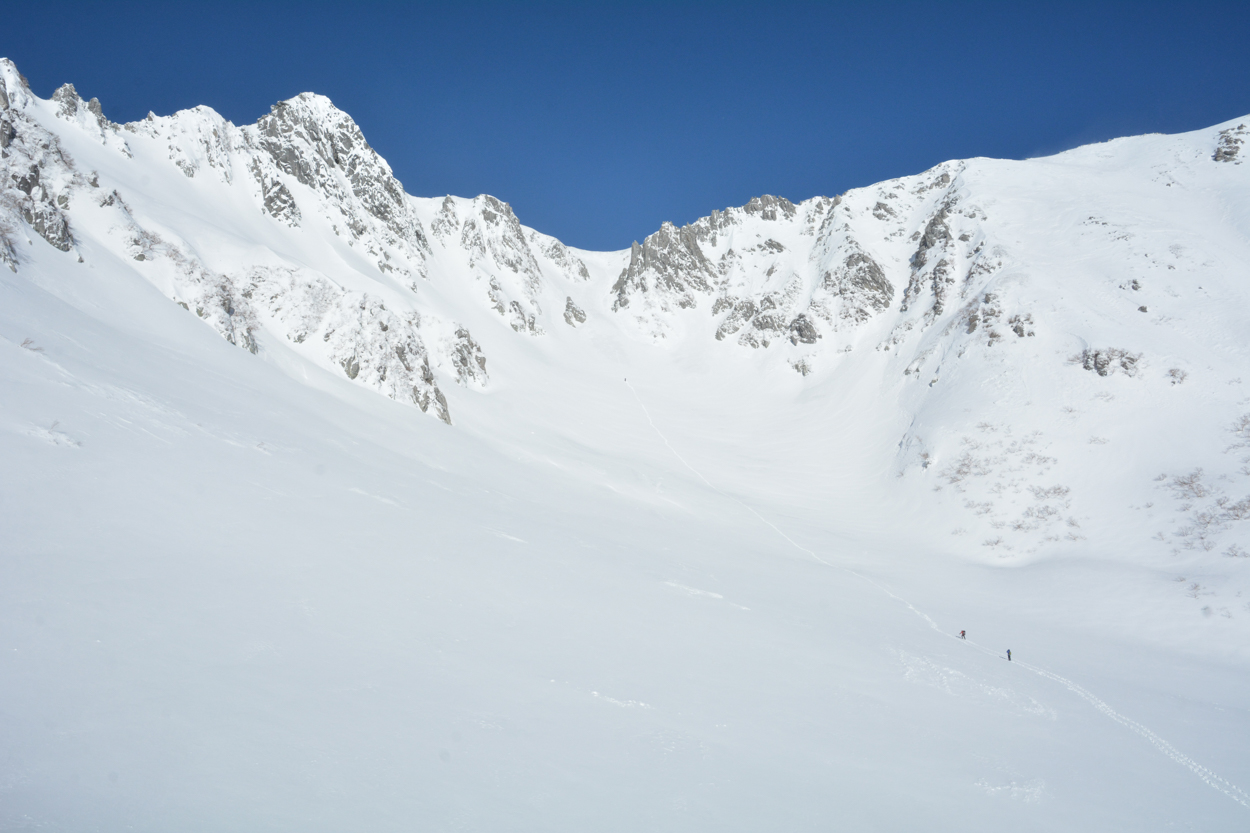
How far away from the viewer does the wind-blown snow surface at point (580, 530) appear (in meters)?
7.68

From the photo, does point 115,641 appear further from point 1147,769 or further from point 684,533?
point 684,533

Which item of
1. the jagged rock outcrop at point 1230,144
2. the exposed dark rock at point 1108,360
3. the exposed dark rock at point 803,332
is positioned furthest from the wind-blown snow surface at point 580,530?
the exposed dark rock at point 803,332

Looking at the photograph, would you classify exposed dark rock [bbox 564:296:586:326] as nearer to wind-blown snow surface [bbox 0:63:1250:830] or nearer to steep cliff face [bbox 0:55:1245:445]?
steep cliff face [bbox 0:55:1245:445]

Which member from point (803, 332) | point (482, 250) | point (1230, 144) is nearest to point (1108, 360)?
point (803, 332)

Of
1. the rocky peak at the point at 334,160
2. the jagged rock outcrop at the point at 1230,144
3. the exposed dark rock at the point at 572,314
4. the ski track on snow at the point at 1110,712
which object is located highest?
the jagged rock outcrop at the point at 1230,144

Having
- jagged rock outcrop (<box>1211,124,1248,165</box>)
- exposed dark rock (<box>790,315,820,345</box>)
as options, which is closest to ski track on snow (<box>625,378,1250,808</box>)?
exposed dark rock (<box>790,315,820,345</box>)

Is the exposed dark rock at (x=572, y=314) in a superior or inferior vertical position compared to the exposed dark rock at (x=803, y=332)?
inferior

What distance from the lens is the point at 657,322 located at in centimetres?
9088

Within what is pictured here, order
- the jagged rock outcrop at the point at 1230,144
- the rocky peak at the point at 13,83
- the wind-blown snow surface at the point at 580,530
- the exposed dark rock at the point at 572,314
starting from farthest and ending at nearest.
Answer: the exposed dark rock at the point at 572,314, the jagged rock outcrop at the point at 1230,144, the rocky peak at the point at 13,83, the wind-blown snow surface at the point at 580,530

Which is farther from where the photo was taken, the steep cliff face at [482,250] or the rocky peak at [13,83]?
the rocky peak at [13,83]

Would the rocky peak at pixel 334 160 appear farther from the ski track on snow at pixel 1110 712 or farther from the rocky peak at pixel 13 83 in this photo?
the ski track on snow at pixel 1110 712

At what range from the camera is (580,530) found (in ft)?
73.4

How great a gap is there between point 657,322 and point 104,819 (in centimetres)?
8770

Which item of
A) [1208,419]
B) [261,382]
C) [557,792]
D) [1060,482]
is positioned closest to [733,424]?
[1060,482]
